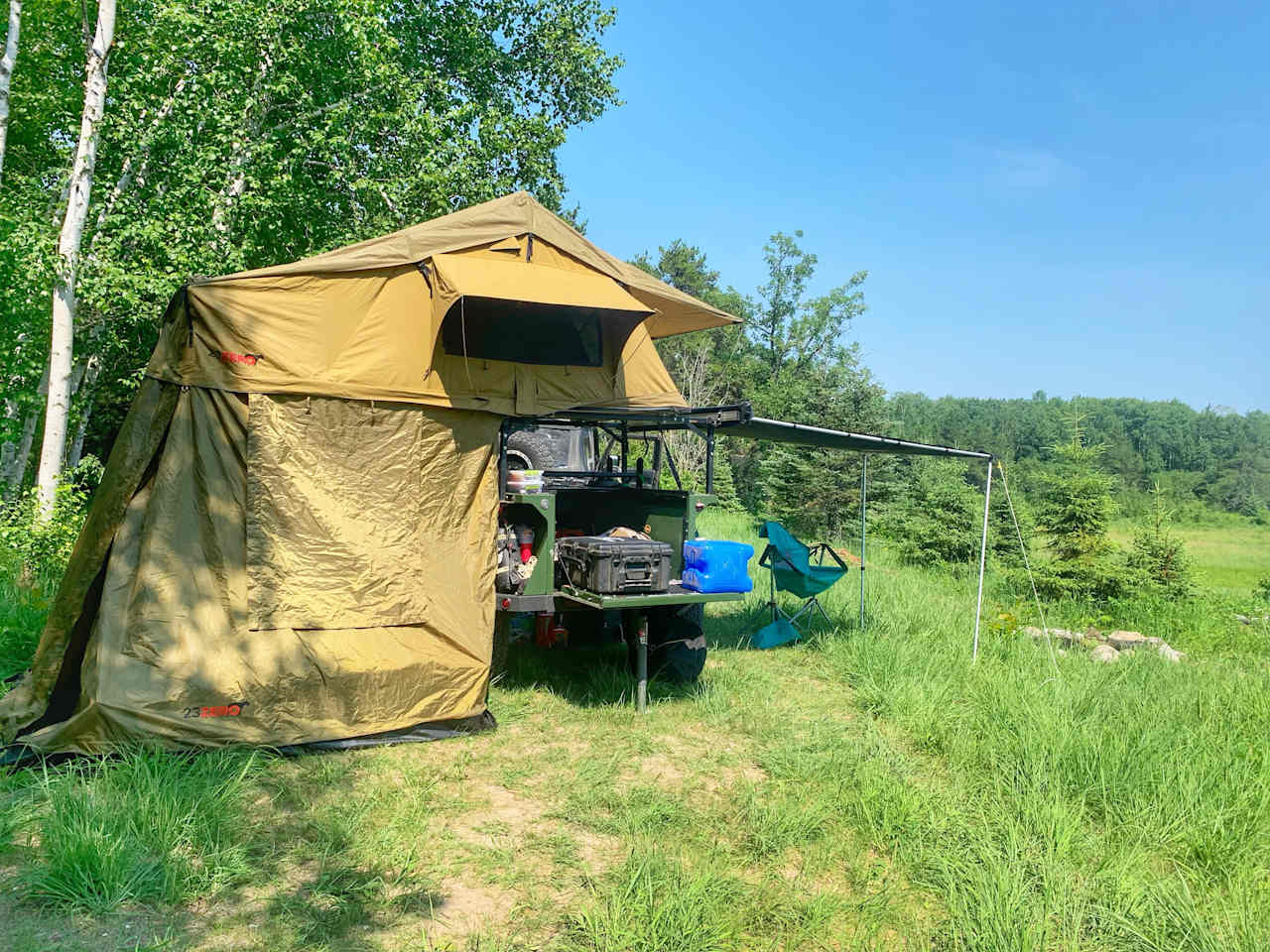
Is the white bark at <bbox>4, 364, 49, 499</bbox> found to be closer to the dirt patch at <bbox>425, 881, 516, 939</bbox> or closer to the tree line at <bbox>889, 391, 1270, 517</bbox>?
the dirt patch at <bbox>425, 881, 516, 939</bbox>

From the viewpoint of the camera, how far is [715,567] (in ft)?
17.9

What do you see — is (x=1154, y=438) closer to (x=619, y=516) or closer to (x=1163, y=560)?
(x=1163, y=560)

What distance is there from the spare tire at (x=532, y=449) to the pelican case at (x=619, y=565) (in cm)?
284

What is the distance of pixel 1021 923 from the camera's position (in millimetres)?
3002

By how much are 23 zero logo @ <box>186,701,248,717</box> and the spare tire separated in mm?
3976

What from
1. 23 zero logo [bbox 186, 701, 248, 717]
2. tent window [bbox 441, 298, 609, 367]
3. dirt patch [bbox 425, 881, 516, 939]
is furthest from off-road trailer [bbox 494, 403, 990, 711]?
dirt patch [bbox 425, 881, 516, 939]

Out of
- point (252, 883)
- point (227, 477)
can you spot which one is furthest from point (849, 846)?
point (227, 477)

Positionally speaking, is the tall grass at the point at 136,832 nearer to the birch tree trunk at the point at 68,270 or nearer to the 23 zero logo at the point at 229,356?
the 23 zero logo at the point at 229,356

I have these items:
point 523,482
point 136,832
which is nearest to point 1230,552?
point 523,482

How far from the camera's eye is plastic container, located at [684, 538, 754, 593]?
5449 millimetres

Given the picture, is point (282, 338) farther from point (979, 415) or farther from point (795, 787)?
point (979, 415)

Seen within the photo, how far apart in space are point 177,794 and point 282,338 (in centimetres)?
254

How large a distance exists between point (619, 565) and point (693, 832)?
5.82ft

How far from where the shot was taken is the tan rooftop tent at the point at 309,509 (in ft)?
14.3
